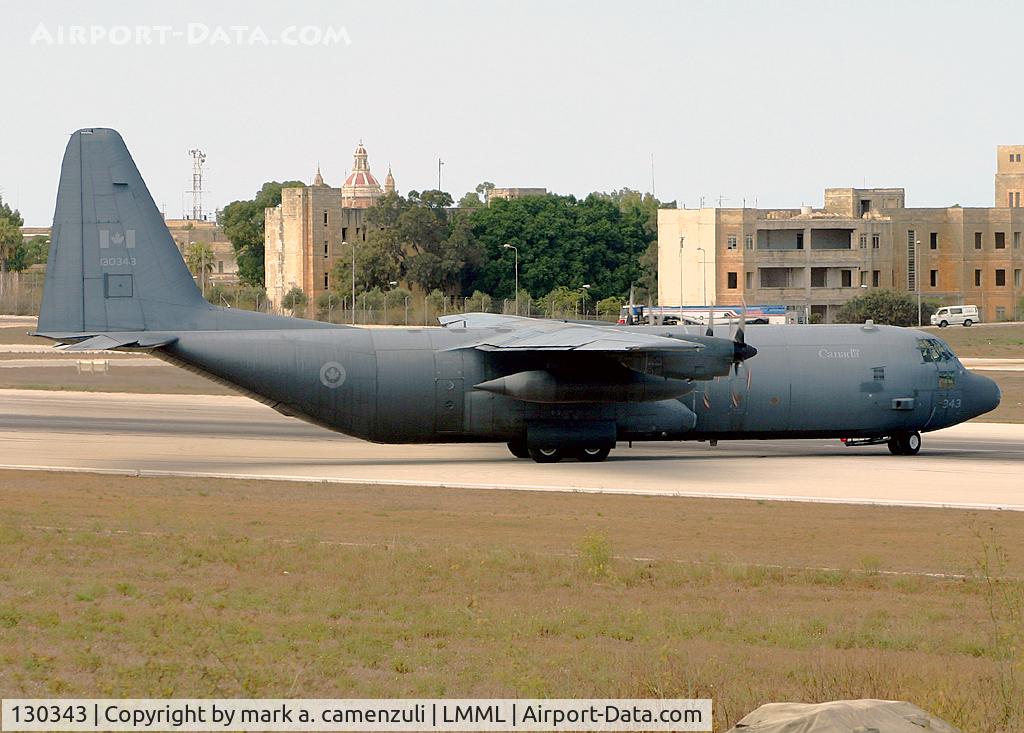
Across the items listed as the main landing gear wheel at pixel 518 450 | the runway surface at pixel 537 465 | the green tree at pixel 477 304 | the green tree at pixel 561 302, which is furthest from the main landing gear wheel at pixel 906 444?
the green tree at pixel 561 302

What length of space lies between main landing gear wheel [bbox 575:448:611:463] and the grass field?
6.61m

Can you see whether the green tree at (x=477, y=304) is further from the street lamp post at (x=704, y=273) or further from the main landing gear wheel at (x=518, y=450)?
the main landing gear wheel at (x=518, y=450)

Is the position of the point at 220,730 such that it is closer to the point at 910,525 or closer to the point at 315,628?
the point at 315,628

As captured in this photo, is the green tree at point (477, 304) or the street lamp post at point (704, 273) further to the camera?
the street lamp post at point (704, 273)

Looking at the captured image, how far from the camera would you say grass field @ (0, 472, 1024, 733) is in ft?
43.1

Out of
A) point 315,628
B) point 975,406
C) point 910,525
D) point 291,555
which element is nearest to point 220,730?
point 315,628

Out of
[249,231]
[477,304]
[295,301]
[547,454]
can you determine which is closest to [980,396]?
[547,454]

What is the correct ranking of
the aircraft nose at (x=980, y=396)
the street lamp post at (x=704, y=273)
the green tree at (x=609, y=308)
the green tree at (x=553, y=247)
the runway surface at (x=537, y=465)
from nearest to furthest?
the runway surface at (x=537, y=465) → the aircraft nose at (x=980, y=396) → the green tree at (x=609, y=308) → the street lamp post at (x=704, y=273) → the green tree at (x=553, y=247)

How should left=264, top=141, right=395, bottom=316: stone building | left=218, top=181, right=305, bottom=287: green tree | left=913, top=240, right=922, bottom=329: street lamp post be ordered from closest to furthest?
left=913, top=240, right=922, bottom=329: street lamp post
left=264, top=141, right=395, bottom=316: stone building
left=218, top=181, right=305, bottom=287: green tree

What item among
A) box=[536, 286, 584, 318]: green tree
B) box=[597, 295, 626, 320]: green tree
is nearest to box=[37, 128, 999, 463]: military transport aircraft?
box=[597, 295, 626, 320]: green tree

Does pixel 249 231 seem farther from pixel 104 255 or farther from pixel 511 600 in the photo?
pixel 511 600

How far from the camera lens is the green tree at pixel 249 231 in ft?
566
